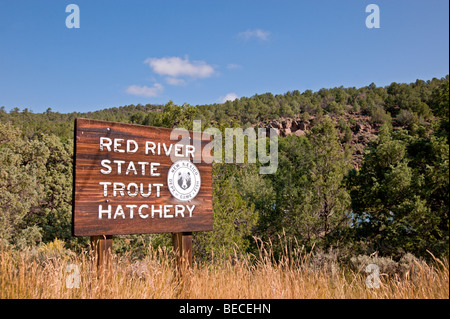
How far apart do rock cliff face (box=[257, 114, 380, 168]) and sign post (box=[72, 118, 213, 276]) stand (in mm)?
52052

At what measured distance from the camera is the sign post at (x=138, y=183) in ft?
12.0

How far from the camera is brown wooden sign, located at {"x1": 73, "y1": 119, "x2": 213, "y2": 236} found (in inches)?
143

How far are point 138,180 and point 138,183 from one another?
0.12ft

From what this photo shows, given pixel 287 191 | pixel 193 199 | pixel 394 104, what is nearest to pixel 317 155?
pixel 287 191

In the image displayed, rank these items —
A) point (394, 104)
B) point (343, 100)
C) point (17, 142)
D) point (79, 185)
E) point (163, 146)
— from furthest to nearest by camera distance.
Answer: point (343, 100)
point (394, 104)
point (17, 142)
point (163, 146)
point (79, 185)

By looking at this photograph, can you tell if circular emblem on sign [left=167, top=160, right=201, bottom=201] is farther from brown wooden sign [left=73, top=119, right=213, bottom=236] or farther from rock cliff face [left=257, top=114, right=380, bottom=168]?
rock cliff face [left=257, top=114, right=380, bottom=168]

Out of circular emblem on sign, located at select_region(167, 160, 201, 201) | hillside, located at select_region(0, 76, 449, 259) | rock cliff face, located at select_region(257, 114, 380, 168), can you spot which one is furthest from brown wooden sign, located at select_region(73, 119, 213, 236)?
rock cliff face, located at select_region(257, 114, 380, 168)

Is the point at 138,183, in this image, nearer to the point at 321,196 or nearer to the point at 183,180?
the point at 183,180

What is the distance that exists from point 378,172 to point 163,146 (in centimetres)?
893

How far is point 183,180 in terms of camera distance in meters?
4.32

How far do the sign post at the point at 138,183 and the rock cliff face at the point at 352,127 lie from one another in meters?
52.1

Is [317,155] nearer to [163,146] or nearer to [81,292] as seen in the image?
[163,146]

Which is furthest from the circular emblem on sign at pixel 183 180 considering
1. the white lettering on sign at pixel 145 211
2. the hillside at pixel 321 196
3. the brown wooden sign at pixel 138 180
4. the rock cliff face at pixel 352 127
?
the rock cliff face at pixel 352 127
